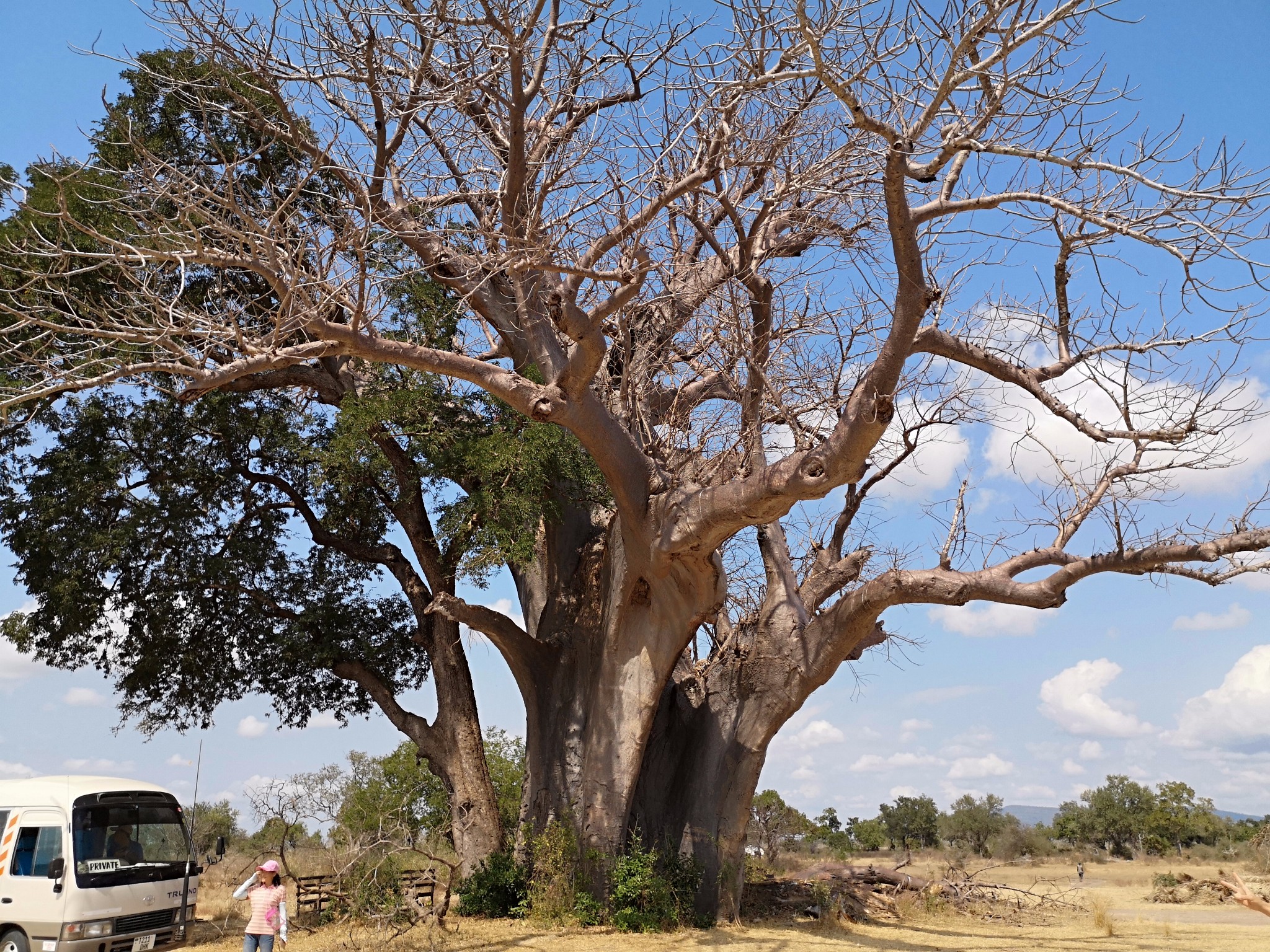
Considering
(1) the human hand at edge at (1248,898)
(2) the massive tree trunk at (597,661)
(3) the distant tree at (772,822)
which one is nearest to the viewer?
(1) the human hand at edge at (1248,898)

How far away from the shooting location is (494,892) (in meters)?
12.3

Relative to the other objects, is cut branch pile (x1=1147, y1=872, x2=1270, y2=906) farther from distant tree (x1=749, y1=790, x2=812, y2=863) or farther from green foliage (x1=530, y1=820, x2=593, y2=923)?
green foliage (x1=530, y1=820, x2=593, y2=923)

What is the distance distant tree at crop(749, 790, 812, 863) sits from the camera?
1864cm

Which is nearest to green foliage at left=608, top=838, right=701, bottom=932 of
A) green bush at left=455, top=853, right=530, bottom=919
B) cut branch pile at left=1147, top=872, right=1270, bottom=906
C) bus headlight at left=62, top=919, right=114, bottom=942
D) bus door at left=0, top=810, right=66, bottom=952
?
green bush at left=455, top=853, right=530, bottom=919

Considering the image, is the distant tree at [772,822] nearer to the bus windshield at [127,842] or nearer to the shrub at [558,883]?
the shrub at [558,883]

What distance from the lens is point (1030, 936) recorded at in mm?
12039

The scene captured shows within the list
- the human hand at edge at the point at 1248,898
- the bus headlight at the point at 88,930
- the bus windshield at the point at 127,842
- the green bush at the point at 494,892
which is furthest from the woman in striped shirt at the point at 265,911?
the human hand at edge at the point at 1248,898

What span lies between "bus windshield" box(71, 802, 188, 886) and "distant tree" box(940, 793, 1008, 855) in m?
37.0

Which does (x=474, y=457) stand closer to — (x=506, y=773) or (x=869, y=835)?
(x=506, y=773)

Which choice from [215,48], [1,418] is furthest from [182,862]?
[215,48]

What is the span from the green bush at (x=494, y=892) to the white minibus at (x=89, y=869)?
3.17m

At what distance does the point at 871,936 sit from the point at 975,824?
111 feet

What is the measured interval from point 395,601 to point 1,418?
7.12m

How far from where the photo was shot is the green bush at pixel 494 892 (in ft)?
40.2
